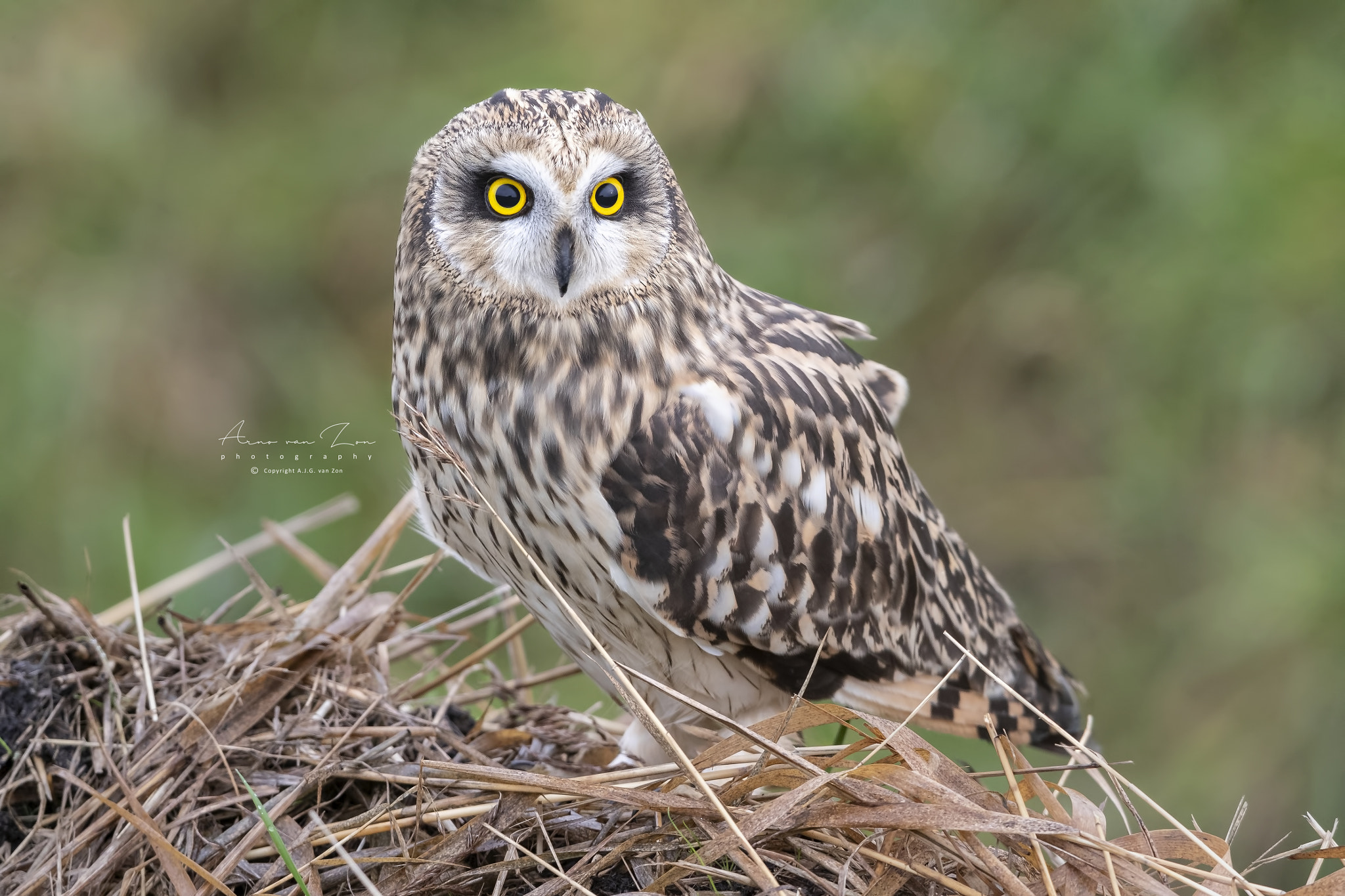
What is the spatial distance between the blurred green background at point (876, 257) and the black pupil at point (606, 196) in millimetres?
1956

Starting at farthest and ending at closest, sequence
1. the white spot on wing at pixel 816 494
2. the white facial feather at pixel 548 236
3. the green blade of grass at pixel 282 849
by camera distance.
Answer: the white spot on wing at pixel 816 494 < the white facial feather at pixel 548 236 < the green blade of grass at pixel 282 849

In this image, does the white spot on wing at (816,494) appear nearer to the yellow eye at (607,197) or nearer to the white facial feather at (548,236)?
the white facial feather at (548,236)

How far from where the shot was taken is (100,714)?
1.84m

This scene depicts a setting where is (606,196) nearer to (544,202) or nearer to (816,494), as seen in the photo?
(544,202)

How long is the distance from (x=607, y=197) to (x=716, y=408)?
0.37m

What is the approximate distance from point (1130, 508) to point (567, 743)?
2.27 metres

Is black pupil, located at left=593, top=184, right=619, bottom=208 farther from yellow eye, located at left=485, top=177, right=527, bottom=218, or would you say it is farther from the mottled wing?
the mottled wing

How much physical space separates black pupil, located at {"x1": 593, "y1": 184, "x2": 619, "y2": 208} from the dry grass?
2.53 feet

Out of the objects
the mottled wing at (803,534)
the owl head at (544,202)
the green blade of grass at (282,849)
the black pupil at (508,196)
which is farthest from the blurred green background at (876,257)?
the green blade of grass at (282,849)

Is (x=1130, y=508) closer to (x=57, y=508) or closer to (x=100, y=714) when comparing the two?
(x=100, y=714)

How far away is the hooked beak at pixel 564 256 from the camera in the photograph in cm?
175

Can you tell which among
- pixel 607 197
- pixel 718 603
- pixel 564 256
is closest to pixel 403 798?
pixel 718 603

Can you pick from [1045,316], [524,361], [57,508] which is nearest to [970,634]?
[524,361]

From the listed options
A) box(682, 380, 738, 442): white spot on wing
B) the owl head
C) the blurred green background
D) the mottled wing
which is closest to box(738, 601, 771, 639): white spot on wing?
the mottled wing
